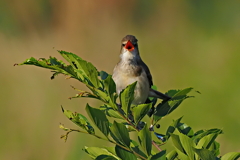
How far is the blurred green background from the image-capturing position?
3199 millimetres

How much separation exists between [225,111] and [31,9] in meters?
2.50

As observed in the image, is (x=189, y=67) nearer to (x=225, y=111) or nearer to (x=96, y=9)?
(x=225, y=111)

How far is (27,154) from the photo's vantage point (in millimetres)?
3021

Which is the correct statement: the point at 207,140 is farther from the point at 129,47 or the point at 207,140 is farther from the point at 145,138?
the point at 129,47

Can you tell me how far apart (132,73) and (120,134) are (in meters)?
1.12

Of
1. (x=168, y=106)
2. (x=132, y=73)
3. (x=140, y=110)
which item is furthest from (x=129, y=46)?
(x=140, y=110)

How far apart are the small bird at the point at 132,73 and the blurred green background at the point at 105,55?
21.0 inches

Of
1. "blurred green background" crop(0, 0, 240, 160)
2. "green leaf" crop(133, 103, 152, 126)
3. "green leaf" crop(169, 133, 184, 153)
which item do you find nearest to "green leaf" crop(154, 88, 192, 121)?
"green leaf" crop(133, 103, 152, 126)

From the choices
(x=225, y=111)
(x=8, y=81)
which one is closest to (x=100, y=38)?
(x=8, y=81)

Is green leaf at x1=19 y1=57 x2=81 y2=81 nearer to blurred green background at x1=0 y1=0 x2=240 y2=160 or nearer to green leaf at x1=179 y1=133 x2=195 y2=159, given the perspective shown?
green leaf at x1=179 y1=133 x2=195 y2=159

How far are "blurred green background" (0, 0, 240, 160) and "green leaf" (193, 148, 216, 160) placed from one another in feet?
5.05

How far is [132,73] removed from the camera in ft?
6.64

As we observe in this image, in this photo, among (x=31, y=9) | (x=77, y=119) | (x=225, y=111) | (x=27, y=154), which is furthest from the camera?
(x=31, y=9)

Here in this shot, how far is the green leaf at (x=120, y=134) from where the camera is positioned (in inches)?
35.5
